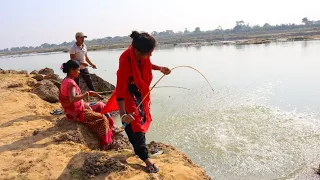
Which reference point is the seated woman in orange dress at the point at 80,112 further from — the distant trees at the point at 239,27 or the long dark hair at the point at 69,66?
the distant trees at the point at 239,27

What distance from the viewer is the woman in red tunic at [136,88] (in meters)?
3.29

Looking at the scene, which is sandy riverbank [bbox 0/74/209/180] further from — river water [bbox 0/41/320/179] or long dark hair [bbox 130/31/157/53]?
long dark hair [bbox 130/31/157/53]

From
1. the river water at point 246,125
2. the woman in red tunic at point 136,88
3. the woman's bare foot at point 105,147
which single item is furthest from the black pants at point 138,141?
the river water at point 246,125

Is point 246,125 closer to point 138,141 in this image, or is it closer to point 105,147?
point 105,147

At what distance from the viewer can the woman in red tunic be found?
10.8ft

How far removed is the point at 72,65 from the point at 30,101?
282cm

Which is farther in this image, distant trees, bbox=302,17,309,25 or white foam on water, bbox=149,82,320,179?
distant trees, bbox=302,17,309,25

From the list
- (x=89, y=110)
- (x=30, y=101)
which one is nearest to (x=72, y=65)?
(x=89, y=110)

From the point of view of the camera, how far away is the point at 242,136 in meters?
6.38

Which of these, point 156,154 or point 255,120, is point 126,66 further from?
point 255,120

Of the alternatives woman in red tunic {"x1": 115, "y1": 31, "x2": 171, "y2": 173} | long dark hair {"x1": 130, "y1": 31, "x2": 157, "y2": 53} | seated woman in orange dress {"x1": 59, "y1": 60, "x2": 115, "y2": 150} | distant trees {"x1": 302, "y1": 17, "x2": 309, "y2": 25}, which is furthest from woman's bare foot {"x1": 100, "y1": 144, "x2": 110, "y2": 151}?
distant trees {"x1": 302, "y1": 17, "x2": 309, "y2": 25}

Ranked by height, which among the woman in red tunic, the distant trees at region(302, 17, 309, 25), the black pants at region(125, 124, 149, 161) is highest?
the distant trees at region(302, 17, 309, 25)

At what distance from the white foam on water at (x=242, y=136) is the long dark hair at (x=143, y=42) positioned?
2.70 m

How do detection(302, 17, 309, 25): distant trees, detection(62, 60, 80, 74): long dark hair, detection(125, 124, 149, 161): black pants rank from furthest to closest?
detection(302, 17, 309, 25): distant trees → detection(62, 60, 80, 74): long dark hair → detection(125, 124, 149, 161): black pants
